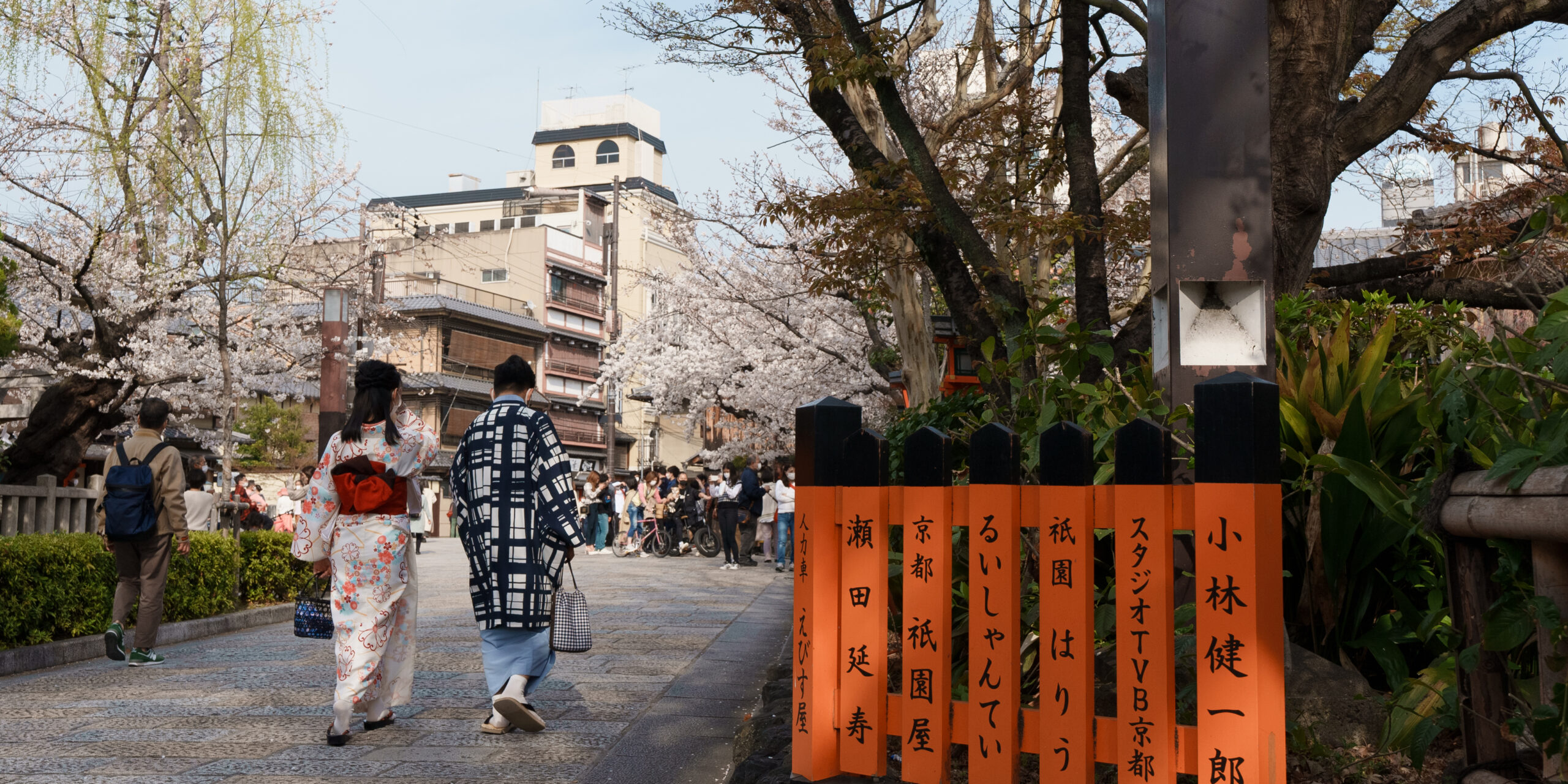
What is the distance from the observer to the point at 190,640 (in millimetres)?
9258

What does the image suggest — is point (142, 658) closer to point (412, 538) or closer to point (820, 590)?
point (412, 538)

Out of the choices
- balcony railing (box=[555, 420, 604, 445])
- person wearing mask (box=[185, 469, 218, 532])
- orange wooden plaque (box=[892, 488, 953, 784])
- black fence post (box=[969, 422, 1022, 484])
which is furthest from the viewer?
balcony railing (box=[555, 420, 604, 445])

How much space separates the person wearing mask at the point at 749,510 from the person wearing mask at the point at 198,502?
394 inches

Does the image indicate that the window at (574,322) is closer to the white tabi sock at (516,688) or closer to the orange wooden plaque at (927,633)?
the white tabi sock at (516,688)

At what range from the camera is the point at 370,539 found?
5.46 m

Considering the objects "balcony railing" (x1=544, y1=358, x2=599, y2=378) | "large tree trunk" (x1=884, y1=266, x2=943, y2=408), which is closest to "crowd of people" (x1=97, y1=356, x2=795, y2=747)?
"large tree trunk" (x1=884, y1=266, x2=943, y2=408)

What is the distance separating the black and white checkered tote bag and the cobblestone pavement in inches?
14.4

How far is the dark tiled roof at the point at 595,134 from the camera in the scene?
7481 centimetres

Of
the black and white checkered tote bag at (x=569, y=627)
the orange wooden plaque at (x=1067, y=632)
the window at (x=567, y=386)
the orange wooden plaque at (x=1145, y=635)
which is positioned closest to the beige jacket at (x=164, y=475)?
the black and white checkered tote bag at (x=569, y=627)

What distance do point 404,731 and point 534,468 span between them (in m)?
1.33

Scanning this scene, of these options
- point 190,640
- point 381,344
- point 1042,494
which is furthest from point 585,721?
point 381,344

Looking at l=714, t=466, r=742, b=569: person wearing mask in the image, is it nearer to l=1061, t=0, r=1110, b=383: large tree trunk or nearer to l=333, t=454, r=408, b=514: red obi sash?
l=1061, t=0, r=1110, b=383: large tree trunk

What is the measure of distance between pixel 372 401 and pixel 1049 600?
3.67 m

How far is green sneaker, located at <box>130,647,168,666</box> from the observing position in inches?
310
